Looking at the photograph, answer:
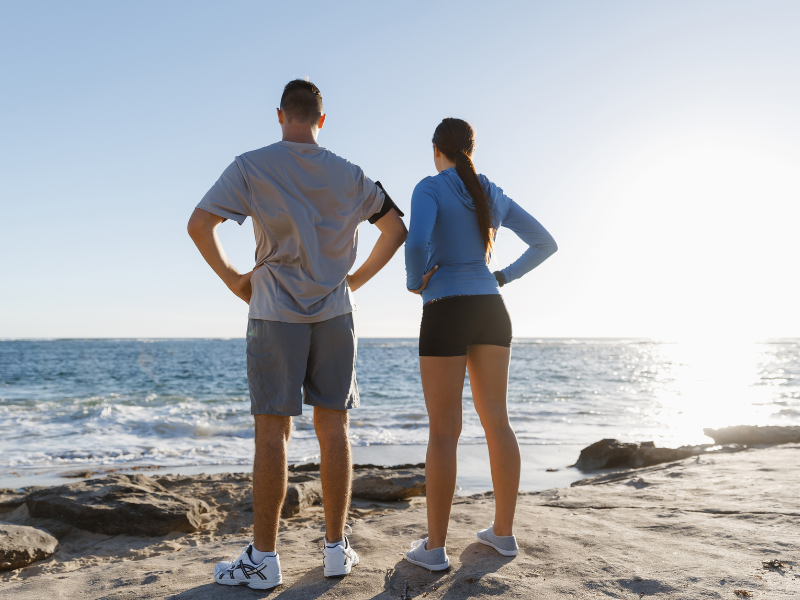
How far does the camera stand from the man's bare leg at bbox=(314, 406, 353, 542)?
7.11ft

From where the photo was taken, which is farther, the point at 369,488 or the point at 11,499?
the point at 369,488

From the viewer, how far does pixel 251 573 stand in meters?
2.03

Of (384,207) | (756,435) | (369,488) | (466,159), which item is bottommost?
(369,488)

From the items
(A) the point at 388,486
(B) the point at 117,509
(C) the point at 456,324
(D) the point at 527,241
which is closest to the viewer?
(C) the point at 456,324

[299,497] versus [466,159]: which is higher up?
[466,159]

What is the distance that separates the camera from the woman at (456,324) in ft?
7.16

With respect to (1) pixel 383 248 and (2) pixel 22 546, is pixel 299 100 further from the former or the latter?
(2) pixel 22 546

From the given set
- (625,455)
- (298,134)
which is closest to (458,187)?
(298,134)

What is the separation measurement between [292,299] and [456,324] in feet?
2.24

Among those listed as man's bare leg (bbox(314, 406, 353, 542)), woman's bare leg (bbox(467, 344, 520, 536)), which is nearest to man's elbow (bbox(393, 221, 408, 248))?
woman's bare leg (bbox(467, 344, 520, 536))

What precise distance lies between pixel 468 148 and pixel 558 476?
14.1 ft

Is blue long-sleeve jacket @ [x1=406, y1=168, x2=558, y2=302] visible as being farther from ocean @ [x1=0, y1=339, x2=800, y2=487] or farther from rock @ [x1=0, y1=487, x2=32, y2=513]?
ocean @ [x1=0, y1=339, x2=800, y2=487]

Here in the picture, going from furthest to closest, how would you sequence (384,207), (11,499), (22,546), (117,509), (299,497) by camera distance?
(11,499) → (299,497) → (117,509) → (22,546) → (384,207)

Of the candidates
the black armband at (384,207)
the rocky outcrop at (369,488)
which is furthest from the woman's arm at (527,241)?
the rocky outcrop at (369,488)
